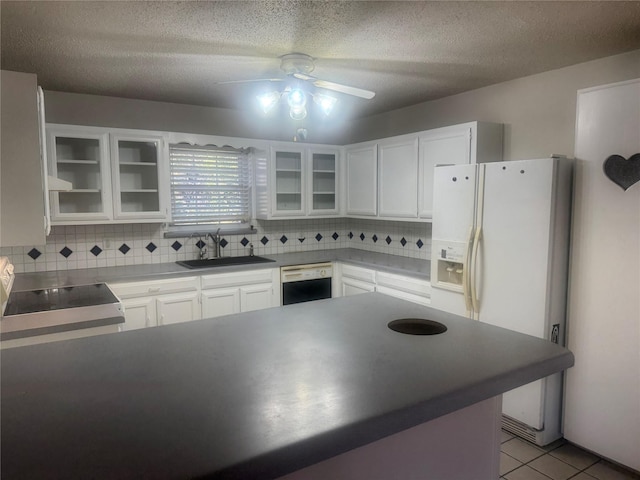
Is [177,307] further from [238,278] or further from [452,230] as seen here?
[452,230]

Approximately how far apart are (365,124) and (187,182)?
Result: 203 cm

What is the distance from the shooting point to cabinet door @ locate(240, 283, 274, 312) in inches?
146

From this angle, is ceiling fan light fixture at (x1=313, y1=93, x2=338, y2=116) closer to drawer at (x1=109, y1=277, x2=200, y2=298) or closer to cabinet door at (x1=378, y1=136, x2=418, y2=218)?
cabinet door at (x1=378, y1=136, x2=418, y2=218)

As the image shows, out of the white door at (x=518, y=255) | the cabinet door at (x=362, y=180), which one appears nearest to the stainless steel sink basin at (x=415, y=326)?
the white door at (x=518, y=255)

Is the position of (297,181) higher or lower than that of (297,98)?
lower

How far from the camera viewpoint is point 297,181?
14.0 ft

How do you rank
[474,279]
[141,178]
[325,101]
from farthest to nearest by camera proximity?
1. [141,178]
2. [474,279]
3. [325,101]

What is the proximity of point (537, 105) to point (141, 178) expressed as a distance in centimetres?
321

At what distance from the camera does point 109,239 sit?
3.65 metres

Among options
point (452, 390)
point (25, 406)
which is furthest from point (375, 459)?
point (25, 406)

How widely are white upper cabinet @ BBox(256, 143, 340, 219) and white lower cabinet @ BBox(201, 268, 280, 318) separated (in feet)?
2.17

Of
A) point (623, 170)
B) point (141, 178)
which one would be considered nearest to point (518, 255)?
point (623, 170)

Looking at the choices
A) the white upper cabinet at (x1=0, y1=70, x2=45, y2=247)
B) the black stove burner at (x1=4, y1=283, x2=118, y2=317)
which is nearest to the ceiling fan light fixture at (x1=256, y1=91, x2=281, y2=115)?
the white upper cabinet at (x1=0, y1=70, x2=45, y2=247)

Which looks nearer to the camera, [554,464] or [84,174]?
[554,464]
